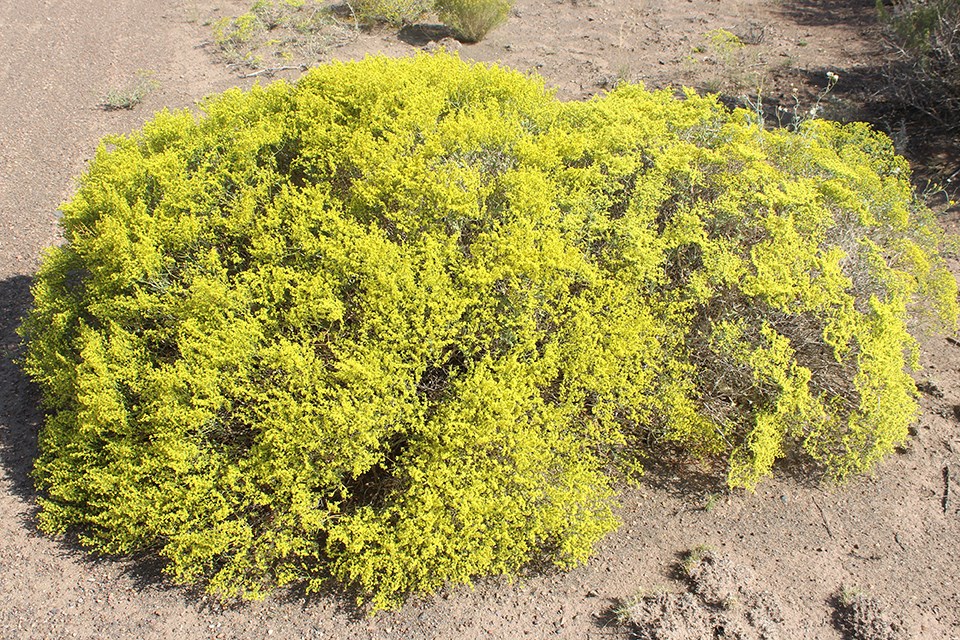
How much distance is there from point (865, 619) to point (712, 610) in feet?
3.43

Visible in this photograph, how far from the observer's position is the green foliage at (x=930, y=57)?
9.39m

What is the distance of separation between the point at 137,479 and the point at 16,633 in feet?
4.27

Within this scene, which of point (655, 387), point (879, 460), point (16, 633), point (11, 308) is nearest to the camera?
point (16, 633)

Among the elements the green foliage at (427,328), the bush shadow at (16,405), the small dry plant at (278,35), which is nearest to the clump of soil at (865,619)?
the green foliage at (427,328)

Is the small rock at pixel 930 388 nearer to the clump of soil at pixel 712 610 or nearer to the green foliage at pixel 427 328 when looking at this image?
the green foliage at pixel 427 328

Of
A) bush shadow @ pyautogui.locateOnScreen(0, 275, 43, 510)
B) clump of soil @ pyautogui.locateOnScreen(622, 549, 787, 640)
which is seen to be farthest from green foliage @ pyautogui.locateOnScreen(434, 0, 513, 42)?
clump of soil @ pyautogui.locateOnScreen(622, 549, 787, 640)

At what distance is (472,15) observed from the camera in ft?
40.3

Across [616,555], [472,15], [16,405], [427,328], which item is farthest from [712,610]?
[472,15]

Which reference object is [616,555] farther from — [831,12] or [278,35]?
[831,12]

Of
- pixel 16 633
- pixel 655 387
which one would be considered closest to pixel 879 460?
pixel 655 387

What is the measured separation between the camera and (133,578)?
518 centimetres

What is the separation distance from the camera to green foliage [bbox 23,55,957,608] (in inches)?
189

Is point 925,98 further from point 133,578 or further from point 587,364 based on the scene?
point 133,578

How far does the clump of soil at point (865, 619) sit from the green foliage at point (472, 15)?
10.6m
